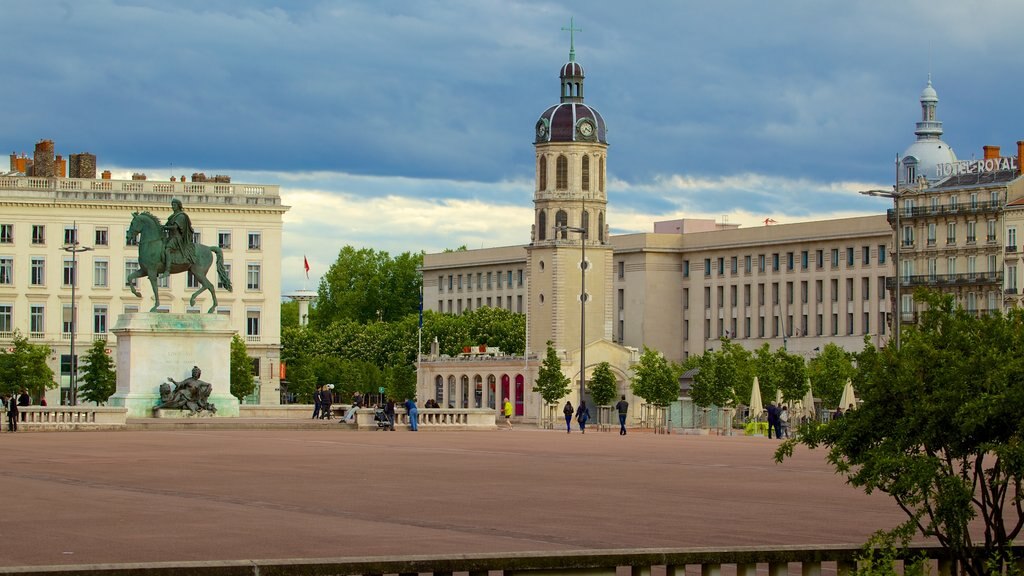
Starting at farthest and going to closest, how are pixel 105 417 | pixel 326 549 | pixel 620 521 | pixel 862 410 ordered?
pixel 105 417 → pixel 620 521 → pixel 326 549 → pixel 862 410

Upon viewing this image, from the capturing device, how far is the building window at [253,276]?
131m

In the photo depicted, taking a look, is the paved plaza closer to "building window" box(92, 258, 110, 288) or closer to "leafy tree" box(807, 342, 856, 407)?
"leafy tree" box(807, 342, 856, 407)

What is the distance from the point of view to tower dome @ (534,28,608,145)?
145500mm

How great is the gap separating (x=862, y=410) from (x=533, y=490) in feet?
44.0

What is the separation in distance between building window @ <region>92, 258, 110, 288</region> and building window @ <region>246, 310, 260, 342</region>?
31.7 ft

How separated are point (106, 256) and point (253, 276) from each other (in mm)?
9903

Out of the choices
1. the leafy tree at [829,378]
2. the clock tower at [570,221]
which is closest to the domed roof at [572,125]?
the clock tower at [570,221]

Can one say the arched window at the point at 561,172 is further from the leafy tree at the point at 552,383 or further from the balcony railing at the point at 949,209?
the leafy tree at the point at 552,383

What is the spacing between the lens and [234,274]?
429ft

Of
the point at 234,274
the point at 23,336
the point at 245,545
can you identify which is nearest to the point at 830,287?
the point at 234,274

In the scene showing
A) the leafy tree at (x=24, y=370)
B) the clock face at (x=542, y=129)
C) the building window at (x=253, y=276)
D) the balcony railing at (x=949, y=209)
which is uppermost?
the clock face at (x=542, y=129)

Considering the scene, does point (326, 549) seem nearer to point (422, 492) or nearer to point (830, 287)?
point (422, 492)

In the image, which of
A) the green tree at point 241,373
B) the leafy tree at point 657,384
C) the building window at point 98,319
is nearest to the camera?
the leafy tree at point 657,384

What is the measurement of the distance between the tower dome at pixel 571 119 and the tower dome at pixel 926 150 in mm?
27862
